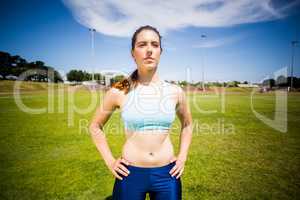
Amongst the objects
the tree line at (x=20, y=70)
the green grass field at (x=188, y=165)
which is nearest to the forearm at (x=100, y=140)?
the green grass field at (x=188, y=165)

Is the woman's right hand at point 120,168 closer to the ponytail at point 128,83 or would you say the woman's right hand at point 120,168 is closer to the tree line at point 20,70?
the ponytail at point 128,83

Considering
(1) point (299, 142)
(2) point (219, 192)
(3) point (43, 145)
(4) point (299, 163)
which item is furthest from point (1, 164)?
(1) point (299, 142)

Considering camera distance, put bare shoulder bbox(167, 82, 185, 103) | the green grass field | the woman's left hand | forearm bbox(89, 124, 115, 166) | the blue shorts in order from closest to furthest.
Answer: the blue shorts, the woman's left hand, bare shoulder bbox(167, 82, 185, 103), forearm bbox(89, 124, 115, 166), the green grass field

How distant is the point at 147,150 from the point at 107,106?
60cm

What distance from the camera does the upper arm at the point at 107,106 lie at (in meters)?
2.19

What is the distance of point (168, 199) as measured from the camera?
2.00 meters

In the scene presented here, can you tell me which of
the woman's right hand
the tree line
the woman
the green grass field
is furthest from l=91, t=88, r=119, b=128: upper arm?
the tree line

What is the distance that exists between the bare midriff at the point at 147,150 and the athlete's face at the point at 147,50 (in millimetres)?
657

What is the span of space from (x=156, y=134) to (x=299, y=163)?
6.36 m

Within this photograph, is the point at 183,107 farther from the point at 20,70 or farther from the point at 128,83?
the point at 20,70

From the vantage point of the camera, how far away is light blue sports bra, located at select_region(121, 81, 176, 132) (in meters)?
2.03

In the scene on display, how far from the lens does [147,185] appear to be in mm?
1989

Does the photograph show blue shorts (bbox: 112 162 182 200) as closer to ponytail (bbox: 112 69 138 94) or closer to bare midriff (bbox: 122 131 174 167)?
bare midriff (bbox: 122 131 174 167)

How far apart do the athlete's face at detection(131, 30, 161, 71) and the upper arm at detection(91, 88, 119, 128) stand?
39cm
